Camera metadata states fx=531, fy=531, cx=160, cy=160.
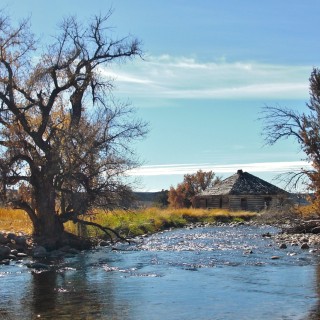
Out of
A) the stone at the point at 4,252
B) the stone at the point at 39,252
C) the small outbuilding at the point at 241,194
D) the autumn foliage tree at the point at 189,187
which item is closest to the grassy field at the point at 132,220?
the stone at the point at 39,252

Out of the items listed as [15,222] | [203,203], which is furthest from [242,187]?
[15,222]

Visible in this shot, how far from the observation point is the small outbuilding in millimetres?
63938

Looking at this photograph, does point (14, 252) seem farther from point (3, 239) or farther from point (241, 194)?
point (241, 194)

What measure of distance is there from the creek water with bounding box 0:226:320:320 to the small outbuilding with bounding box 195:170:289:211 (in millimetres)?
40914

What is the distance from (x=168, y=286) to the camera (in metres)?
14.6

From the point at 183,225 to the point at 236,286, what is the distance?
Result: 3009cm

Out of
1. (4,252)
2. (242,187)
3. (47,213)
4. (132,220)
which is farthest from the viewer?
(242,187)

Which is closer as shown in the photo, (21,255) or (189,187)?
(21,255)

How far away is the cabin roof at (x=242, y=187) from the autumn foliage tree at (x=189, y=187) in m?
12.2

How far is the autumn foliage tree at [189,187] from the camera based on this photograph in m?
81.6

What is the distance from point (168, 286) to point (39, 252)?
963 cm

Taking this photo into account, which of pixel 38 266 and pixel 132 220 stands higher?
pixel 132 220

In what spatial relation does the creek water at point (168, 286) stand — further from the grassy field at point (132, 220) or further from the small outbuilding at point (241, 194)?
the small outbuilding at point (241, 194)

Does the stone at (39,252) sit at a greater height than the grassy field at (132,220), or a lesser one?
lesser
